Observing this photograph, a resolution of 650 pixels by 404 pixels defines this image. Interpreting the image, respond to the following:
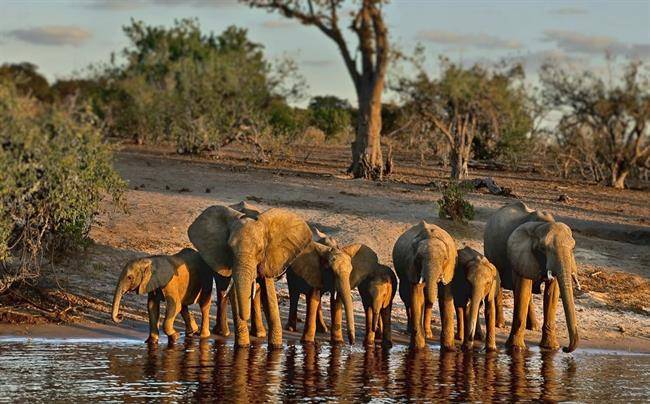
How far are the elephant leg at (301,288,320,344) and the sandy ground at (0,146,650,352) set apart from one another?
3.59 feet

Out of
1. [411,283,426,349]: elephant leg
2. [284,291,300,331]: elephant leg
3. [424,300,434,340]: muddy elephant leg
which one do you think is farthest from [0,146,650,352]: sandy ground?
[411,283,426,349]: elephant leg

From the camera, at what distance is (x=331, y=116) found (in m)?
48.8

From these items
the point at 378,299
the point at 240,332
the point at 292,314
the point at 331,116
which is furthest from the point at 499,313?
the point at 331,116

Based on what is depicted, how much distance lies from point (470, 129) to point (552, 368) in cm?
1951

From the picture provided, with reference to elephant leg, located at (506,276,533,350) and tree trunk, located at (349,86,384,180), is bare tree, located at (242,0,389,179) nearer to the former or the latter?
tree trunk, located at (349,86,384,180)

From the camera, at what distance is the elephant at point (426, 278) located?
15.0 m

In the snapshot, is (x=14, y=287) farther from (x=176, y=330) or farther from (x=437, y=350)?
(x=437, y=350)

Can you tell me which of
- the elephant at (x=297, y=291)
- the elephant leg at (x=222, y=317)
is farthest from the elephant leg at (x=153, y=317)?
the elephant at (x=297, y=291)

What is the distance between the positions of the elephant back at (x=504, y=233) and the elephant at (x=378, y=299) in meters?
1.88

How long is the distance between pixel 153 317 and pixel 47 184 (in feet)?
7.43

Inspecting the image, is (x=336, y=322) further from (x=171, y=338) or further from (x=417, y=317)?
(x=171, y=338)

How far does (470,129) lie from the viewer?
111 ft

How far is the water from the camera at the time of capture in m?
12.3

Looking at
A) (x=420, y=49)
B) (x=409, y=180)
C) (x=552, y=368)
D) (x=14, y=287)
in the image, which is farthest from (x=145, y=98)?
(x=552, y=368)
